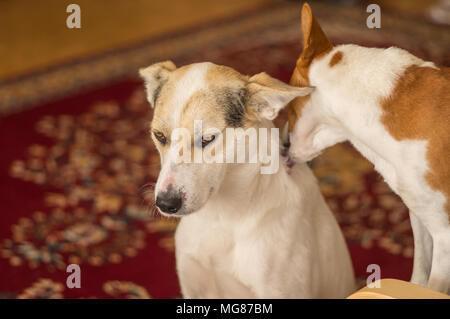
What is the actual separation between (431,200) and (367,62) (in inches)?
15.7

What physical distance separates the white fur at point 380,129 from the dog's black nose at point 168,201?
45 centimetres

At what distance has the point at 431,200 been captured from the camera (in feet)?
5.06

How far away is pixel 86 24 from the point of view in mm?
5730

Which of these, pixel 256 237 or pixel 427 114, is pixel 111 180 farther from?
pixel 427 114

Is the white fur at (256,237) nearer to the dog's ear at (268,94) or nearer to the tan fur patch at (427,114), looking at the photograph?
the dog's ear at (268,94)

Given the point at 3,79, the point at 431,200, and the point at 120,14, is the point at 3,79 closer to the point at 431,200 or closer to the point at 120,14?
the point at 120,14

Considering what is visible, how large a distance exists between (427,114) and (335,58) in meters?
0.31

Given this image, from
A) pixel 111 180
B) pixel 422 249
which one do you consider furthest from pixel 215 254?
pixel 111 180

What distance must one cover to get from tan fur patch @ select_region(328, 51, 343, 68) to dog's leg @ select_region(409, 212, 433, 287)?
0.46 metres

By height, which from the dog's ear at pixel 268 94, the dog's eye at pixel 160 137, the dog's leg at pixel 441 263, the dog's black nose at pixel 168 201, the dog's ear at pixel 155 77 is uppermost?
the dog's ear at pixel 155 77

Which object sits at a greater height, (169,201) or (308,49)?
(308,49)

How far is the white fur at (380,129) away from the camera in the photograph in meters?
1.55

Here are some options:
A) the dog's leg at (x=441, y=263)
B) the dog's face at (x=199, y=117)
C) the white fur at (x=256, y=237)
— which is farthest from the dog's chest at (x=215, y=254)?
the dog's leg at (x=441, y=263)
